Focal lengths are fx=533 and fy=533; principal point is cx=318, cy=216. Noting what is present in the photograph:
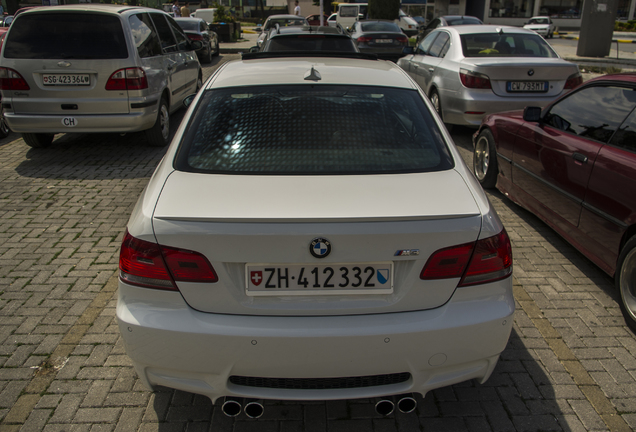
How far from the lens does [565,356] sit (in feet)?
10.3

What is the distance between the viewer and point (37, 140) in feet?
24.9

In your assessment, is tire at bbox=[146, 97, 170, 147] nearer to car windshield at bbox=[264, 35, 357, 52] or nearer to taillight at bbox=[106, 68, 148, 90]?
taillight at bbox=[106, 68, 148, 90]

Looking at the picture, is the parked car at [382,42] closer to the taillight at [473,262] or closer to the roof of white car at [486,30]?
the roof of white car at [486,30]

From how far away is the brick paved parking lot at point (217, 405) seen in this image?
2.62 meters

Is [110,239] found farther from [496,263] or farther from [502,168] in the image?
[502,168]

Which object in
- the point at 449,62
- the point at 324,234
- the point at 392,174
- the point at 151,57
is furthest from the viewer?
the point at 449,62

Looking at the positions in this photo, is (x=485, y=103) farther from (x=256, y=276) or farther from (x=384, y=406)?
(x=256, y=276)

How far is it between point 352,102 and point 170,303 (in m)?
1.52

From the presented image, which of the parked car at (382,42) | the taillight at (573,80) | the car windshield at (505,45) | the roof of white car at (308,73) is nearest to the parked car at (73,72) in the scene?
the roof of white car at (308,73)

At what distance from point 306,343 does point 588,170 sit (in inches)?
112

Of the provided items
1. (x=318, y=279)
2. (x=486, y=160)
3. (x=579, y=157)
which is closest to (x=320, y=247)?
(x=318, y=279)

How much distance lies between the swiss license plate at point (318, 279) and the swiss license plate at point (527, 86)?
20.0ft

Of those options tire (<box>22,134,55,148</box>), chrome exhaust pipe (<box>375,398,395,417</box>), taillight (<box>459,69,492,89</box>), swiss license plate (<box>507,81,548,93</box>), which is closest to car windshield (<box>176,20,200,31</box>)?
tire (<box>22,134,55,148</box>)

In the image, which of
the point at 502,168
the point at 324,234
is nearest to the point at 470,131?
the point at 502,168
